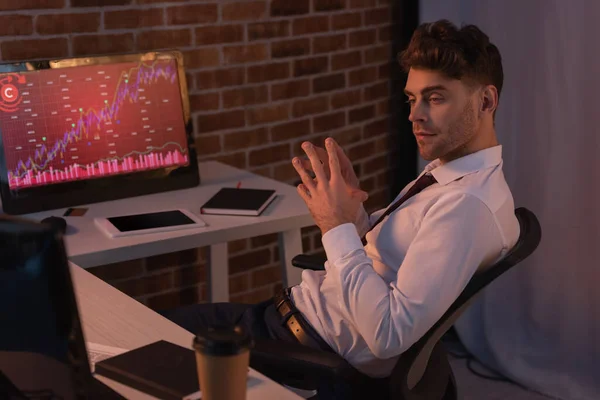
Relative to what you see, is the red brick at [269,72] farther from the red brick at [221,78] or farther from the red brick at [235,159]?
the red brick at [235,159]

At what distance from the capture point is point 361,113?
3.42m

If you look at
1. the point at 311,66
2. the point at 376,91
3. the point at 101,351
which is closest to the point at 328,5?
the point at 311,66

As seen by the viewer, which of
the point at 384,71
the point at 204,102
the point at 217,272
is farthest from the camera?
the point at 384,71

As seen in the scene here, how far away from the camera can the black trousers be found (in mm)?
1934

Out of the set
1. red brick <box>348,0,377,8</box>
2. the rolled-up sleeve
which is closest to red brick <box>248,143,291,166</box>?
red brick <box>348,0,377,8</box>

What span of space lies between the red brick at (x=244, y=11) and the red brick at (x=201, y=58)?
13 cm

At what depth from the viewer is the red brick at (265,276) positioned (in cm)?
322

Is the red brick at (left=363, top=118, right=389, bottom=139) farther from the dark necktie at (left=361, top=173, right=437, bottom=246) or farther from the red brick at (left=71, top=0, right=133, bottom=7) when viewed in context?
the dark necktie at (left=361, top=173, right=437, bottom=246)

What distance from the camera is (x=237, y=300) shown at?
3193 mm

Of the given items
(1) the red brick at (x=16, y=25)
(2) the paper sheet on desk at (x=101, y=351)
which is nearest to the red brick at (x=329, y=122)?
(1) the red brick at (x=16, y=25)

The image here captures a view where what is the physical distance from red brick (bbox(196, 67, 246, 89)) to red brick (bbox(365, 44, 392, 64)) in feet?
2.04

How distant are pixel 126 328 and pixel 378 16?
7.09 ft

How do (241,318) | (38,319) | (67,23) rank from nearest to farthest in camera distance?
(38,319) → (241,318) → (67,23)

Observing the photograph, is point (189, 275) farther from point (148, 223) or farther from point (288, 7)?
point (288, 7)
